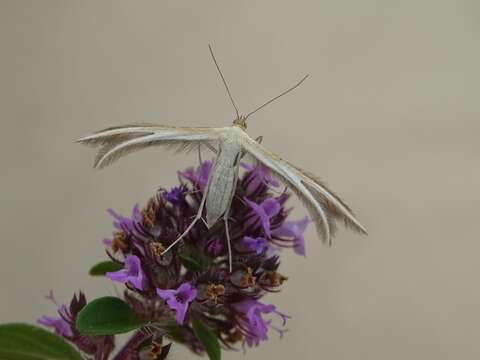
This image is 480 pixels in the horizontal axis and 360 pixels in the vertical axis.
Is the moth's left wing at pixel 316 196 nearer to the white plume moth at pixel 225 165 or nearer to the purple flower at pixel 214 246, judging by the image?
the white plume moth at pixel 225 165

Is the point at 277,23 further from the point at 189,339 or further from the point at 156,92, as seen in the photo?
the point at 189,339

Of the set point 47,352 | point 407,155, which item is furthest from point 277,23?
point 47,352

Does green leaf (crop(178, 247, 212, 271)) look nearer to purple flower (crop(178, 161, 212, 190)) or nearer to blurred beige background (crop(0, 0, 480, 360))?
purple flower (crop(178, 161, 212, 190))

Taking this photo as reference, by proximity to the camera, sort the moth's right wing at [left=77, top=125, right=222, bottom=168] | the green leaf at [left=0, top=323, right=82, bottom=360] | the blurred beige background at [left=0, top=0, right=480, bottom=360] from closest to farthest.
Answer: the green leaf at [left=0, top=323, right=82, bottom=360] < the moth's right wing at [left=77, top=125, right=222, bottom=168] < the blurred beige background at [left=0, top=0, right=480, bottom=360]

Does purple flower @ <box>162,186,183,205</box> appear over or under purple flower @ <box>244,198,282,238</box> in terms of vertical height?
over

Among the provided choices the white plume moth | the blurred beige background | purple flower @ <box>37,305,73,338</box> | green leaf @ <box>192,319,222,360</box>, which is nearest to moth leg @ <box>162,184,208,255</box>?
the white plume moth

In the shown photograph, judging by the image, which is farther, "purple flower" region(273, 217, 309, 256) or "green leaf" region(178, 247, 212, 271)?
"purple flower" region(273, 217, 309, 256)

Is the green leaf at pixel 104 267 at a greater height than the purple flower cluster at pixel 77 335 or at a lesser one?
greater

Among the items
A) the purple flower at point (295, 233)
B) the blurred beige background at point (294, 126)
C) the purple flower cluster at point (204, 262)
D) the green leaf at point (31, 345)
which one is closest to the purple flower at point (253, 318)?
the purple flower cluster at point (204, 262)

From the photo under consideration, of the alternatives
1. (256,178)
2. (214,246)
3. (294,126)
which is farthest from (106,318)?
(294,126)
